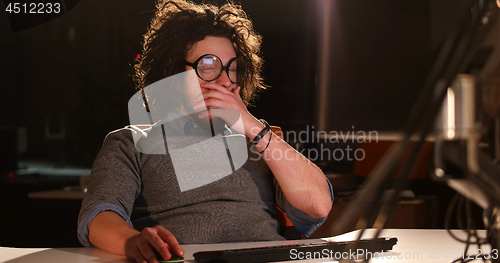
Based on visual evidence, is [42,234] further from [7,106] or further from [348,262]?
[348,262]

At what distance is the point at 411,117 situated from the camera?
0.29 meters

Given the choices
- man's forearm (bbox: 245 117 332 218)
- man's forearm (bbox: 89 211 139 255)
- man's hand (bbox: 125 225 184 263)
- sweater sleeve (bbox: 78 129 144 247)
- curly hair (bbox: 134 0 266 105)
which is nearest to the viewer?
man's hand (bbox: 125 225 184 263)

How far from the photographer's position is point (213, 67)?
121cm

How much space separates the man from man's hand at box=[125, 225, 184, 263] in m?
0.16

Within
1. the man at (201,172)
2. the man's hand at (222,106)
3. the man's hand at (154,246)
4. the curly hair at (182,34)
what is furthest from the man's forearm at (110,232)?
the curly hair at (182,34)

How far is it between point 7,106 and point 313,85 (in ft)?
9.02

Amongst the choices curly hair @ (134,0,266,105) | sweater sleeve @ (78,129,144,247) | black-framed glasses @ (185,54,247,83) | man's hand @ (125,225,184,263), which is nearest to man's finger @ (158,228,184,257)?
man's hand @ (125,225,184,263)

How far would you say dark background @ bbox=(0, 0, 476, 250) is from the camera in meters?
3.41

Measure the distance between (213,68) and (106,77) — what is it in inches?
97.9

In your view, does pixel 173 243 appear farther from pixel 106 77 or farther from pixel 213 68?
pixel 106 77

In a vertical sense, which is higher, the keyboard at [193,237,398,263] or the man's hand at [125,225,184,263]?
the man's hand at [125,225,184,263]

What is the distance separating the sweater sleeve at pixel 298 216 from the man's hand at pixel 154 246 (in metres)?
0.57

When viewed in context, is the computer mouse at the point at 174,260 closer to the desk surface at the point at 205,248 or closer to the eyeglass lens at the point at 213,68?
the desk surface at the point at 205,248

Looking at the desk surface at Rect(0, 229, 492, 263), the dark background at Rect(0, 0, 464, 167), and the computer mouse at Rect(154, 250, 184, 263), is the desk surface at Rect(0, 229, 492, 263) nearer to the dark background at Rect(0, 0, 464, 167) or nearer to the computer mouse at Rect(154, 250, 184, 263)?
the computer mouse at Rect(154, 250, 184, 263)
